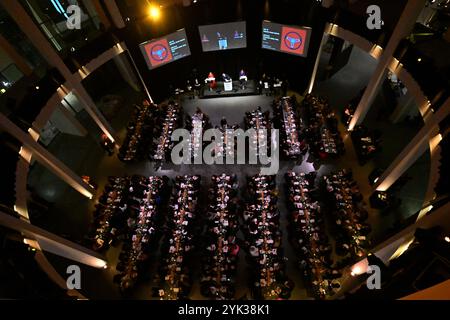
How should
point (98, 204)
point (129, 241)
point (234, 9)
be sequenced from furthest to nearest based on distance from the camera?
point (234, 9) → point (98, 204) → point (129, 241)

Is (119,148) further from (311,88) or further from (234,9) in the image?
(311,88)

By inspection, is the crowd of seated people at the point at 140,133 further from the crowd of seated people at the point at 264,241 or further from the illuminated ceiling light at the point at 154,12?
the crowd of seated people at the point at 264,241

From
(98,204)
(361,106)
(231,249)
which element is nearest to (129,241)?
(98,204)

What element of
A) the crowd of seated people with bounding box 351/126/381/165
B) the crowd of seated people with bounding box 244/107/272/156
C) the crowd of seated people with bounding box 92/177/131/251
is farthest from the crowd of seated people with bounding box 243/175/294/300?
the crowd of seated people with bounding box 92/177/131/251

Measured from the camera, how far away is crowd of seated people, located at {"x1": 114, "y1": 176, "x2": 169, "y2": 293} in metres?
9.88

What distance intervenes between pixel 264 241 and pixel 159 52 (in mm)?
10341

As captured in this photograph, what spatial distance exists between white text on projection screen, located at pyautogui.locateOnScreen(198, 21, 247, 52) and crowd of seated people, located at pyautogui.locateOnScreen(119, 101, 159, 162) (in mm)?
4355

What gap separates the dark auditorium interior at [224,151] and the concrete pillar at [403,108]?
7 cm

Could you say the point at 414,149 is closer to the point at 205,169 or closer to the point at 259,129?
the point at 259,129

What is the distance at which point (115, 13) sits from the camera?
1245cm

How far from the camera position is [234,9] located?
13.6 metres

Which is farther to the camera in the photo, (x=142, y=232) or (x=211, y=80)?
(x=211, y=80)

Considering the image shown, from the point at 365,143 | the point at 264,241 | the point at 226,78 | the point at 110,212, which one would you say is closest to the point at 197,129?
the point at 226,78
